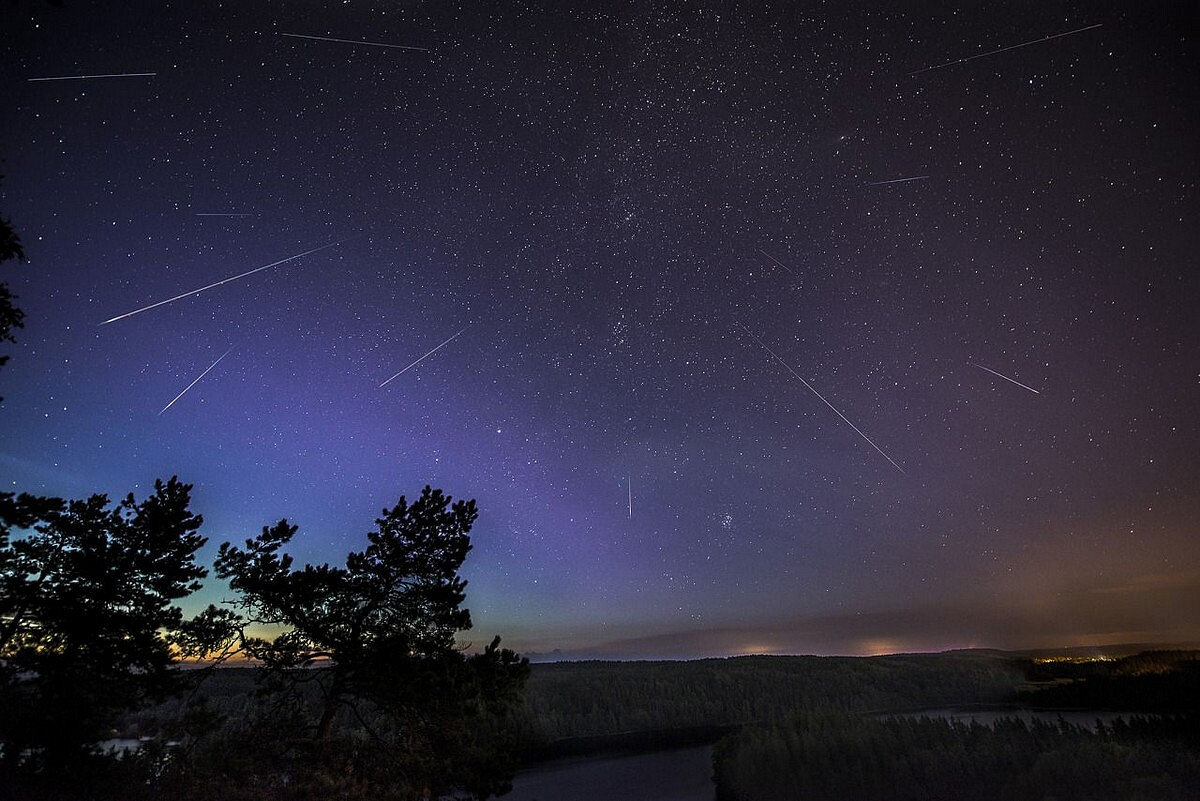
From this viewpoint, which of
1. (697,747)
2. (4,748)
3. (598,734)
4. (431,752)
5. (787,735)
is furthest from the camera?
(598,734)

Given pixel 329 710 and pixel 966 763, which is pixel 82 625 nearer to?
pixel 329 710

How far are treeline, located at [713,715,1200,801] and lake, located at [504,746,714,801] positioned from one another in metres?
6.81

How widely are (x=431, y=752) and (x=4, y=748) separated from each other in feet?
36.3

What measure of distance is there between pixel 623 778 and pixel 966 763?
4293 cm

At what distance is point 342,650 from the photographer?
1780 centimetres

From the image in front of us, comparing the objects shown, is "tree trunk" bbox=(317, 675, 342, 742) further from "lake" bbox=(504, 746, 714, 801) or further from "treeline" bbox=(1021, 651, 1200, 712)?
"treeline" bbox=(1021, 651, 1200, 712)

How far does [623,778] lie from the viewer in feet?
211

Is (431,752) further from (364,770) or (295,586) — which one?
(295,586)

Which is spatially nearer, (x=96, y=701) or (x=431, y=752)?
(x=96, y=701)

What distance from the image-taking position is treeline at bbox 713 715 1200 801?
86.0 ft

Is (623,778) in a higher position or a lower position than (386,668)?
lower

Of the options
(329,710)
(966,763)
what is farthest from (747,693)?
(329,710)

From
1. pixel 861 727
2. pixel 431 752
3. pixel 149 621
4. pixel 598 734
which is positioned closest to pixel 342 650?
pixel 431 752

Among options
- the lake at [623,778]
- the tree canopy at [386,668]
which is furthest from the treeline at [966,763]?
the tree canopy at [386,668]
